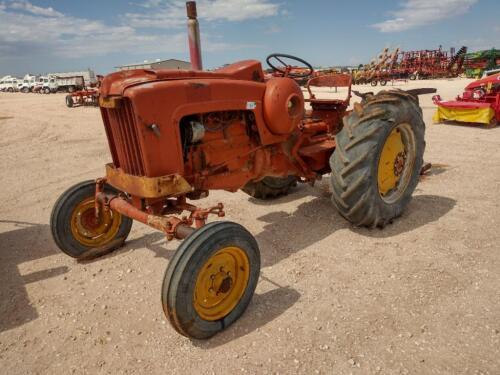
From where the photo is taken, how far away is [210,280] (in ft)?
8.30

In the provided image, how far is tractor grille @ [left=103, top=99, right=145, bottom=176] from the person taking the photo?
2770mm

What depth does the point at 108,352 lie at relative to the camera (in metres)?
2.46

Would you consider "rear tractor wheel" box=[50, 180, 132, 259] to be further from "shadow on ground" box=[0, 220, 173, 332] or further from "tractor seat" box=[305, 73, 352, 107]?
"tractor seat" box=[305, 73, 352, 107]

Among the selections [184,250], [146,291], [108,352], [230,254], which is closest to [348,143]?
[230,254]

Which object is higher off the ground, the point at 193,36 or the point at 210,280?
the point at 193,36

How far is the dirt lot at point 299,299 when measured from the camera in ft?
7.64

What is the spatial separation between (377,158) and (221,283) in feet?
6.44

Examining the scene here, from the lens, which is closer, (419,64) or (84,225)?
(84,225)

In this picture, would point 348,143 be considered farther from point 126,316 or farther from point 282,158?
point 126,316

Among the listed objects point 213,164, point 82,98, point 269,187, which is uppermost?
point 213,164

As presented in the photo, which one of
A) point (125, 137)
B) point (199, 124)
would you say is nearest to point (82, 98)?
point (125, 137)

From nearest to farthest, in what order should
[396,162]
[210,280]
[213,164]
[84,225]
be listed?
1. [210,280]
2. [213,164]
3. [84,225]
4. [396,162]

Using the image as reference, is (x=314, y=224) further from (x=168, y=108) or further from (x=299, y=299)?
(x=168, y=108)

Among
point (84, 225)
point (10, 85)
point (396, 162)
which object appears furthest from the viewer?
point (10, 85)
